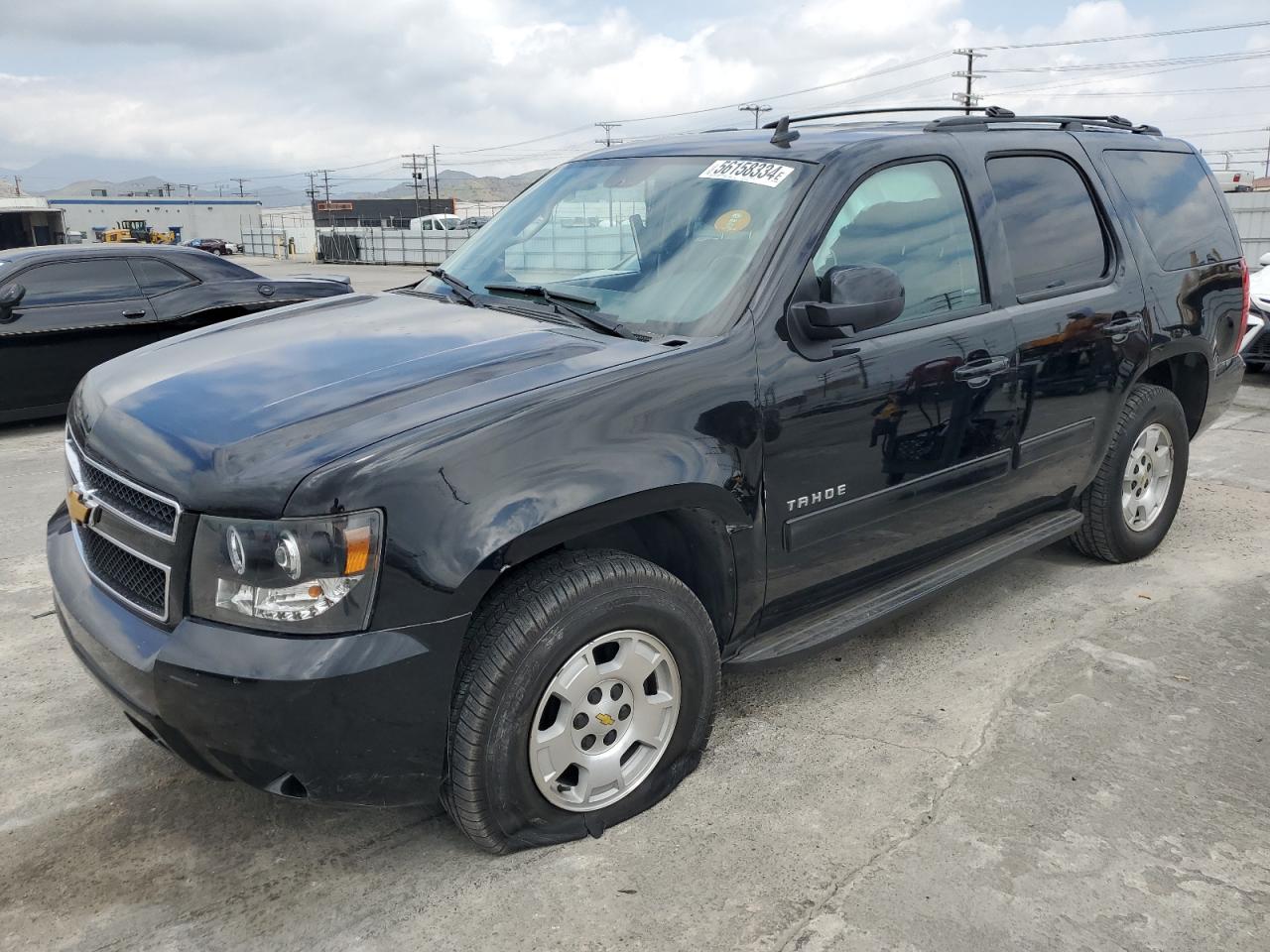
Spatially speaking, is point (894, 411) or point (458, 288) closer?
point (894, 411)

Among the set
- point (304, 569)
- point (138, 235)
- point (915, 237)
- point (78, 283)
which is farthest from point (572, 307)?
point (138, 235)

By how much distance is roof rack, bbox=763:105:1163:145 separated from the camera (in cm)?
364

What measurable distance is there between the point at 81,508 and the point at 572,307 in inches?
59.0

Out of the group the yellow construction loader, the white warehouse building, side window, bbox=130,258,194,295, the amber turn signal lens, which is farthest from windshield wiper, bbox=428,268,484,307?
the white warehouse building

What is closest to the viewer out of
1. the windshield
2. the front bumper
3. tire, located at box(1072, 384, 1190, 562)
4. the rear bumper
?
the front bumper

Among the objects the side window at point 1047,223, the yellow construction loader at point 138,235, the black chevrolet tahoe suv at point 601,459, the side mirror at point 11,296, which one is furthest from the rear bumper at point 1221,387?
the yellow construction loader at point 138,235

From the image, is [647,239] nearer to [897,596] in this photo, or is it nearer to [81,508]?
[897,596]

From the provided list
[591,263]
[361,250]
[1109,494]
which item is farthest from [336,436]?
[361,250]

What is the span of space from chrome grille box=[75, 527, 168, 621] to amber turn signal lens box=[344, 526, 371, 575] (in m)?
0.48

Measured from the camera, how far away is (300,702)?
2.26 metres

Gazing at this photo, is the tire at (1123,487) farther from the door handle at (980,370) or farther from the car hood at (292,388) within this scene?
the car hood at (292,388)

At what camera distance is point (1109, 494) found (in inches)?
180

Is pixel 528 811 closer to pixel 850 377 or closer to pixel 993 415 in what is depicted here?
pixel 850 377

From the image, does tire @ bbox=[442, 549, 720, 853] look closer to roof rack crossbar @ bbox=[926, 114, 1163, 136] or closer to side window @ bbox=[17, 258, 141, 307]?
roof rack crossbar @ bbox=[926, 114, 1163, 136]
